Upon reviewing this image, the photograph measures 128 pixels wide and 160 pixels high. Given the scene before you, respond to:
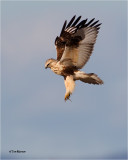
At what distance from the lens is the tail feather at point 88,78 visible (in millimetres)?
9180

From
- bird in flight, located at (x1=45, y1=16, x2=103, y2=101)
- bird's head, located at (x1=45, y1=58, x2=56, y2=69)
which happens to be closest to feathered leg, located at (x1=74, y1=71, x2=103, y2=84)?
bird in flight, located at (x1=45, y1=16, x2=103, y2=101)

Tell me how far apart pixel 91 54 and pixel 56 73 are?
105cm

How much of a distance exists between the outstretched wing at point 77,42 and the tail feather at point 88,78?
1.09ft

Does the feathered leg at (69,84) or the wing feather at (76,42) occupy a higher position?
the wing feather at (76,42)

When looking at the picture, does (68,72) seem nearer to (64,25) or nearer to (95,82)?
(95,82)

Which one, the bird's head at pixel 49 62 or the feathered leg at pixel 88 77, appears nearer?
the feathered leg at pixel 88 77

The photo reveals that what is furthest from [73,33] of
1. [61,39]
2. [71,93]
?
[71,93]

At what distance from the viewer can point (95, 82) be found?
9.31 metres

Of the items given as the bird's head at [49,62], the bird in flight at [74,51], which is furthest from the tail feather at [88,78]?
the bird's head at [49,62]

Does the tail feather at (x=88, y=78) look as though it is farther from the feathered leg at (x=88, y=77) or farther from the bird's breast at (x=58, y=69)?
the bird's breast at (x=58, y=69)

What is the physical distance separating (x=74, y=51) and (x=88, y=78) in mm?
782

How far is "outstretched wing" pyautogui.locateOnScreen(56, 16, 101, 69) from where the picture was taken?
9383 mm

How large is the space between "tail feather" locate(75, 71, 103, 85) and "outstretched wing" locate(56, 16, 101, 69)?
334 mm

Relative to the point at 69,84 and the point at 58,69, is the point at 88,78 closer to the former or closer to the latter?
the point at 69,84
